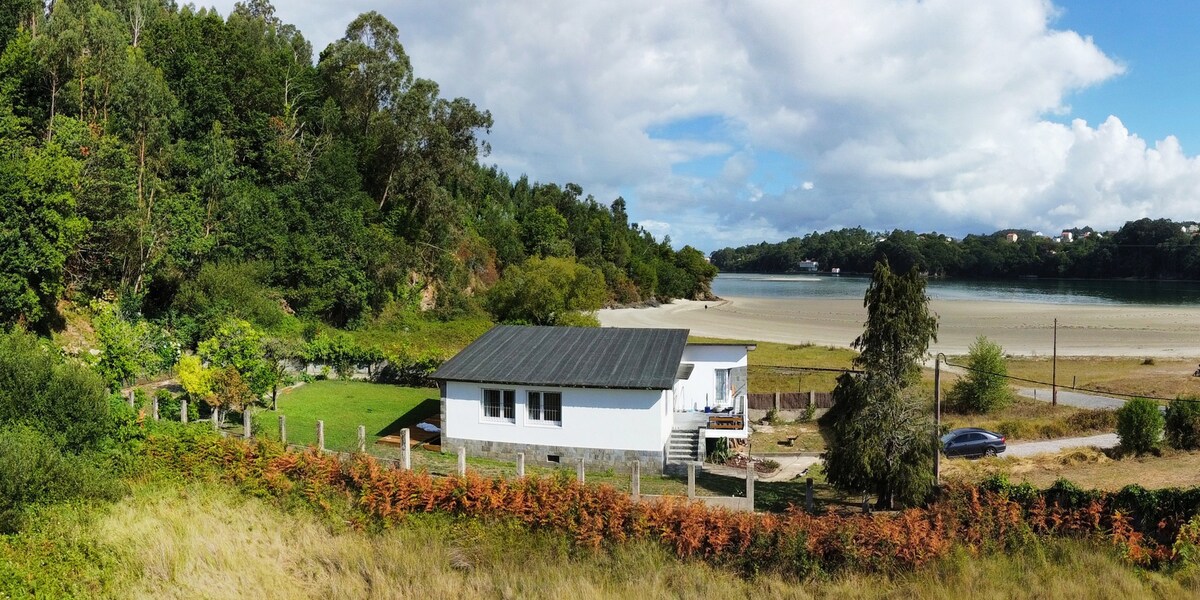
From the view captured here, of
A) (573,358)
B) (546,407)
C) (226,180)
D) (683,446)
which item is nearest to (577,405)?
(546,407)

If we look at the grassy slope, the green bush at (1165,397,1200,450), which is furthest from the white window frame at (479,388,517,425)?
the green bush at (1165,397,1200,450)

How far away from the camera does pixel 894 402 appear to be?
17.6 meters

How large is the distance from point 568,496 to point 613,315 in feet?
285

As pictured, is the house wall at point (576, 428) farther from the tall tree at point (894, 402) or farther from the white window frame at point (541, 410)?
the tall tree at point (894, 402)

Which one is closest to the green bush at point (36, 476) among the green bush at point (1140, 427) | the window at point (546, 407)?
the window at point (546, 407)

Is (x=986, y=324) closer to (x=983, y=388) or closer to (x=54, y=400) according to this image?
(x=983, y=388)

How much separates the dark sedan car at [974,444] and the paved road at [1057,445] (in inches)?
17.9

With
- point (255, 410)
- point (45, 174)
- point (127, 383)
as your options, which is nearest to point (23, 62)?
point (45, 174)

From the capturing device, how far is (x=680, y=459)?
25.7 meters

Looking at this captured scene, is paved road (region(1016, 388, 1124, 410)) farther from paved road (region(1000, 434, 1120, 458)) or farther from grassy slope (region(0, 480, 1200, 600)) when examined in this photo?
grassy slope (region(0, 480, 1200, 600))

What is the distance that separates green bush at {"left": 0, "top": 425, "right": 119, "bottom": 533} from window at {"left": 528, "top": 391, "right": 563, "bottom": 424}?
1334 centimetres

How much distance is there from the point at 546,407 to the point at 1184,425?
2550 centimetres

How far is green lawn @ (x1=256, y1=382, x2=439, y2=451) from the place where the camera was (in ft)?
84.8

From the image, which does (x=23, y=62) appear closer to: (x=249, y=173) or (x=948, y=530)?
(x=249, y=173)
